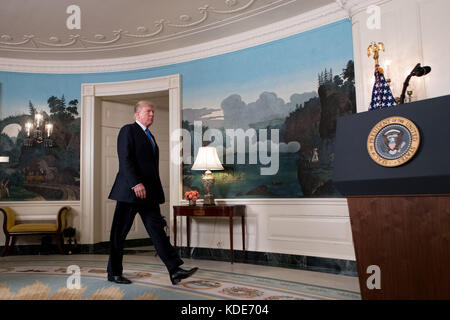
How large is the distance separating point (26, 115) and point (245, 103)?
12.9ft

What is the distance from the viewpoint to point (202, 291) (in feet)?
11.0

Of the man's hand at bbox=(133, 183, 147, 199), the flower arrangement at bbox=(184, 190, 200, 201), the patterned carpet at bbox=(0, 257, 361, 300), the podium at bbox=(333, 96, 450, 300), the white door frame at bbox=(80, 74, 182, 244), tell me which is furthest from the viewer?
the white door frame at bbox=(80, 74, 182, 244)

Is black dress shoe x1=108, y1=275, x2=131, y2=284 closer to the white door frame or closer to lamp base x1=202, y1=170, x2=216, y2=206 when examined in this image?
lamp base x1=202, y1=170, x2=216, y2=206

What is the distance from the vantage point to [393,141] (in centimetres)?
237

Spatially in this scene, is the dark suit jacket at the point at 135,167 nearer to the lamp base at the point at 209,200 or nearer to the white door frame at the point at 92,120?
the lamp base at the point at 209,200

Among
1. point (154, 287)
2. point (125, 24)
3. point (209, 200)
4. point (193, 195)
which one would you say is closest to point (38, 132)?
point (125, 24)

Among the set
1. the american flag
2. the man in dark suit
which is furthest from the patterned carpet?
the american flag

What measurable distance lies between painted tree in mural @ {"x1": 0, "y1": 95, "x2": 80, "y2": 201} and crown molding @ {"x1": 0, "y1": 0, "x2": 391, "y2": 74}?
614mm

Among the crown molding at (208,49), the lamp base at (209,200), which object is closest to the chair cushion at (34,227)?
the lamp base at (209,200)

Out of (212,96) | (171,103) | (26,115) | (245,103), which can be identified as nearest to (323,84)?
(245,103)

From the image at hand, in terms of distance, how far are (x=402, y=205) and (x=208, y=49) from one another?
451 cm

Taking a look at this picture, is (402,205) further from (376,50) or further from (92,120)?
(92,120)
